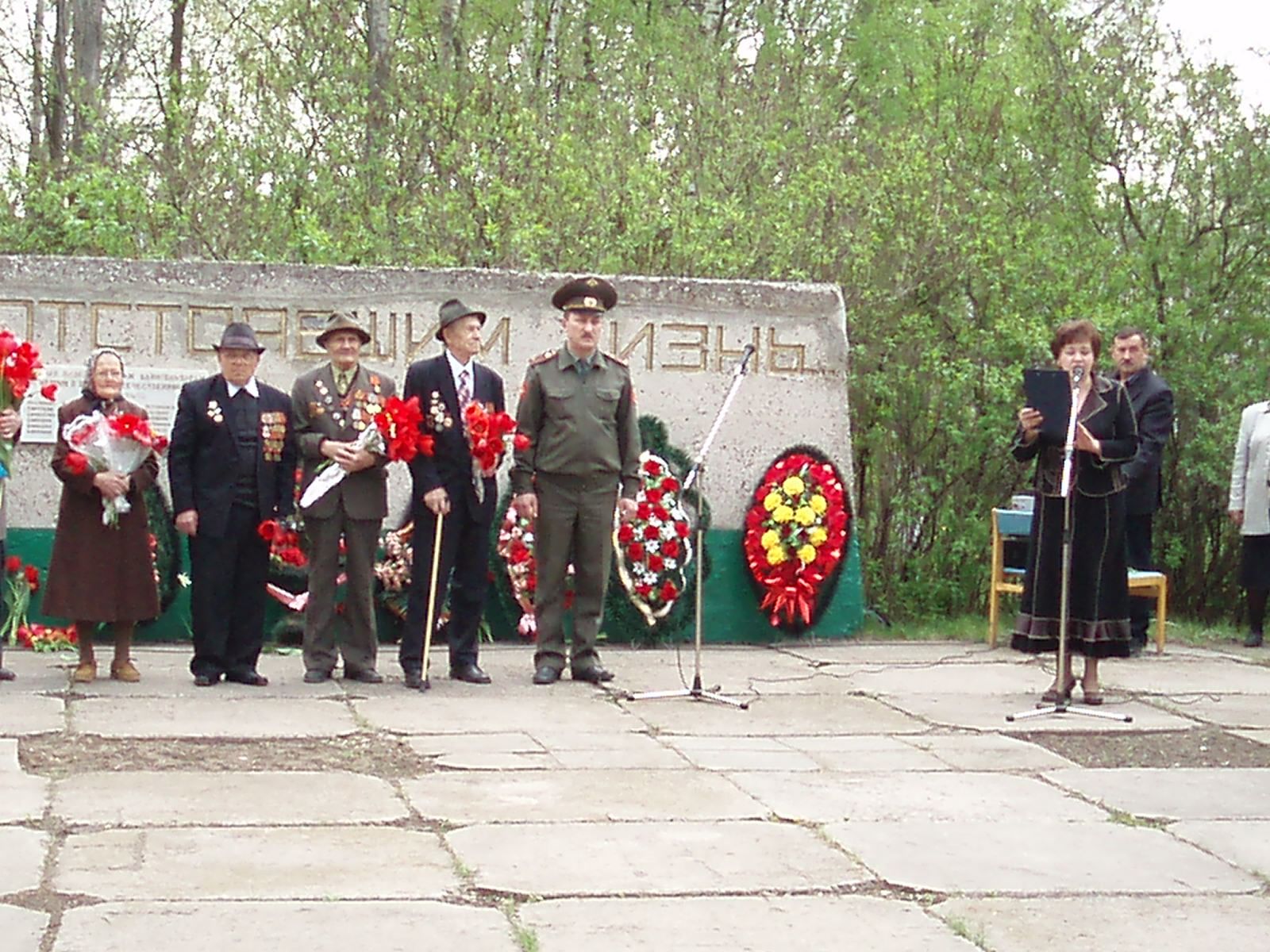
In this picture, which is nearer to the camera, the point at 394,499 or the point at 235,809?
the point at 235,809

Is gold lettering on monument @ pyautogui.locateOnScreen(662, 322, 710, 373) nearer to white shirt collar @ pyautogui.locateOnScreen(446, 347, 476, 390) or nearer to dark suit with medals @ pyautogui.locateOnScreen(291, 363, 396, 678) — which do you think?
white shirt collar @ pyautogui.locateOnScreen(446, 347, 476, 390)

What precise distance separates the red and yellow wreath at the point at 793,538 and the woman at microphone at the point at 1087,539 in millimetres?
2517

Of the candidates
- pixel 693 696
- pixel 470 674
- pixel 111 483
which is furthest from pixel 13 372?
pixel 693 696

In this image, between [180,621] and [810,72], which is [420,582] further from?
[810,72]

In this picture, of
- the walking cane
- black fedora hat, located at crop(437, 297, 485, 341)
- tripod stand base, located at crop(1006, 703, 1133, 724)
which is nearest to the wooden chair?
tripod stand base, located at crop(1006, 703, 1133, 724)

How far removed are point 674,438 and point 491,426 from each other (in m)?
2.35

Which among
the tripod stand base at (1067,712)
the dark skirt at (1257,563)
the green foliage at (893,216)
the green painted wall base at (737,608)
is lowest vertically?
the tripod stand base at (1067,712)

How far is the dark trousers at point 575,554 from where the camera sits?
30.0 ft

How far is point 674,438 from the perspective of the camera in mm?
11000

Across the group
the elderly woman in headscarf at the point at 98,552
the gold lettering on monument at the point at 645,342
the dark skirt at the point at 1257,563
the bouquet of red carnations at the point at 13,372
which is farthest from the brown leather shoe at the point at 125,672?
the dark skirt at the point at 1257,563

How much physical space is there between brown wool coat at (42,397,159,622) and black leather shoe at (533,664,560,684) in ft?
5.94

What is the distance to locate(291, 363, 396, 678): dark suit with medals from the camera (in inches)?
352

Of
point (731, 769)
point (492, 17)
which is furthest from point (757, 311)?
point (492, 17)

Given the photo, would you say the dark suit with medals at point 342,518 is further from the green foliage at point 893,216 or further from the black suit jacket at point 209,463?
the green foliage at point 893,216
